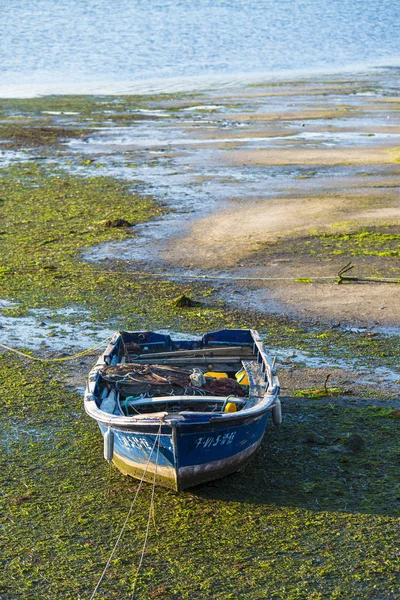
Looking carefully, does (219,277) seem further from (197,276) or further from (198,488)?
(198,488)

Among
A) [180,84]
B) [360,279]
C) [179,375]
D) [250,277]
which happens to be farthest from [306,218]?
[180,84]

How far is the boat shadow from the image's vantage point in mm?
7055

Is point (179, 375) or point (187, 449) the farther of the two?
point (179, 375)

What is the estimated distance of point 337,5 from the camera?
9062 cm

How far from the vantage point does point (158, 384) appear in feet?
26.4

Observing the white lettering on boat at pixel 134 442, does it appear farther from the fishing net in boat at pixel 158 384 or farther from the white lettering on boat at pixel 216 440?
the fishing net in boat at pixel 158 384

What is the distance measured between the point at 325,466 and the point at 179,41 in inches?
2310

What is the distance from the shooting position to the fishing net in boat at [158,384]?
7.98 metres

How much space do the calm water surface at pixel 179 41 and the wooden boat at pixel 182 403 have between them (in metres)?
33.4

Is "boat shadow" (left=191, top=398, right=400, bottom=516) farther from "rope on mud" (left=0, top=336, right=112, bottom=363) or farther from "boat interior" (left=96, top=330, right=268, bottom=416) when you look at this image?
"rope on mud" (left=0, top=336, right=112, bottom=363)

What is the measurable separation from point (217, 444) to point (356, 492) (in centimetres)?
115

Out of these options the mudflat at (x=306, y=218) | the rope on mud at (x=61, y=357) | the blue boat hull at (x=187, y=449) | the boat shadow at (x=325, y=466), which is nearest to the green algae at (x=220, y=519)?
the boat shadow at (x=325, y=466)

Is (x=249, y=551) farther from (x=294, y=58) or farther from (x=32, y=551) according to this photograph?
(x=294, y=58)

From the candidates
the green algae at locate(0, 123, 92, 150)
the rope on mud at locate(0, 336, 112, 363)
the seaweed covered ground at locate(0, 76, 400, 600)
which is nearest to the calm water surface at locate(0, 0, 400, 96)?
the green algae at locate(0, 123, 92, 150)
